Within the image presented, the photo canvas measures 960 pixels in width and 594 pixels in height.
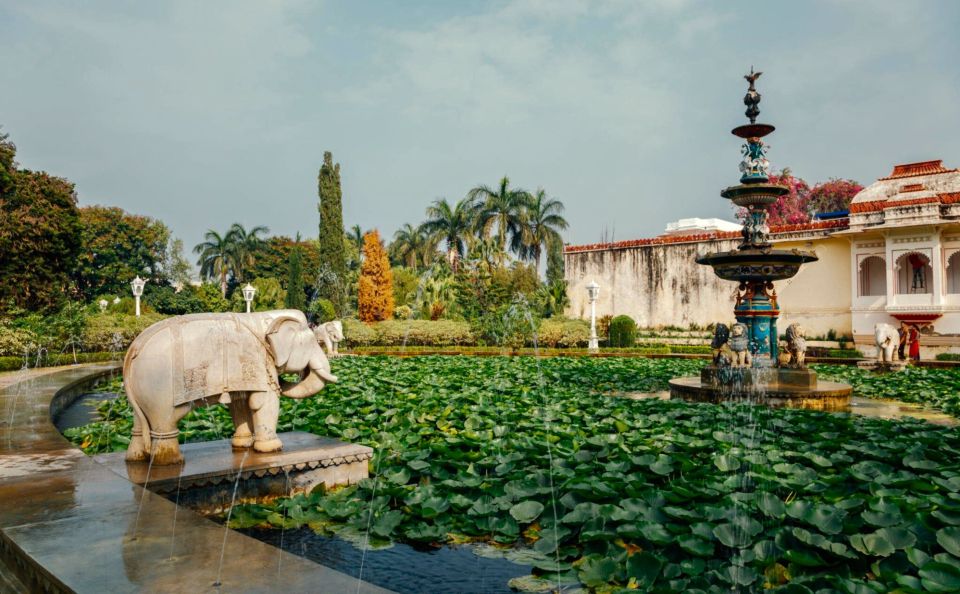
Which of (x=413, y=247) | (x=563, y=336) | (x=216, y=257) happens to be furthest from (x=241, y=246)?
(x=563, y=336)

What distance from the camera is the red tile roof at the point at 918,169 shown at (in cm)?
2116

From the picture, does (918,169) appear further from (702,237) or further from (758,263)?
(758,263)

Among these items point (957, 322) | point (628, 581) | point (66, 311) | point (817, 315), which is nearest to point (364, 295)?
point (66, 311)

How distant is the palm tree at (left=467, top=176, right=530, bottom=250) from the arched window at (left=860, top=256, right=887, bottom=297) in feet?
51.9

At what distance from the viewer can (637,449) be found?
5082 mm

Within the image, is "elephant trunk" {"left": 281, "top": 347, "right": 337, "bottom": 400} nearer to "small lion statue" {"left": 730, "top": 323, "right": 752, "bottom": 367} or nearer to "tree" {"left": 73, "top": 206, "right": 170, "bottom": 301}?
"small lion statue" {"left": 730, "top": 323, "right": 752, "bottom": 367}

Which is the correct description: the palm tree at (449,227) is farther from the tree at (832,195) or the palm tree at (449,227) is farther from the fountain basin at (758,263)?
the fountain basin at (758,263)

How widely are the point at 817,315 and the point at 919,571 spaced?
2160cm

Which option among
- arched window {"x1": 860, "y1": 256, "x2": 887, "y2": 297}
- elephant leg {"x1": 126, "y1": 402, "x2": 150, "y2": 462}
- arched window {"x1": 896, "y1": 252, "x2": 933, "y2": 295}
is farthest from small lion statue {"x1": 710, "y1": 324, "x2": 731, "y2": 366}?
arched window {"x1": 860, "y1": 256, "x2": 887, "y2": 297}

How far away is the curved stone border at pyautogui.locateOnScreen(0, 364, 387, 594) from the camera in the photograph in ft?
7.31

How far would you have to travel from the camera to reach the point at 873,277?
21.8m

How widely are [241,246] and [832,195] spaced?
38.9 meters

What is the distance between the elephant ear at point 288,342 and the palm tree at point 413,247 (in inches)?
1212

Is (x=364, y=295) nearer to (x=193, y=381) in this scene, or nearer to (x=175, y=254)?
(x=175, y=254)
